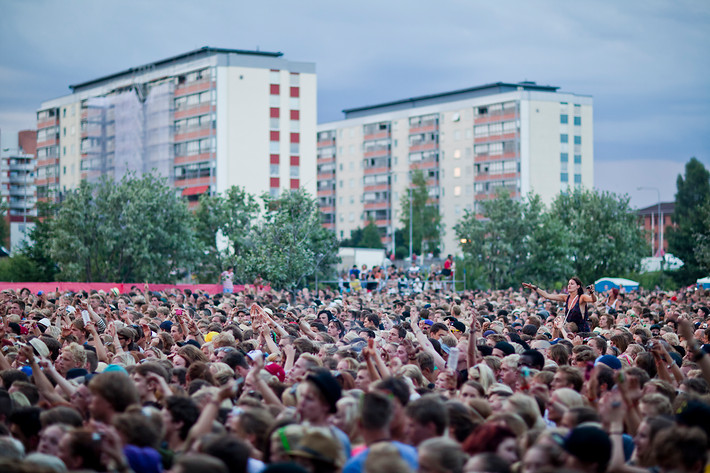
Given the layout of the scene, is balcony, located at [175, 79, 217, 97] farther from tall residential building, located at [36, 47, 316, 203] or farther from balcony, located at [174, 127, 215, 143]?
balcony, located at [174, 127, 215, 143]

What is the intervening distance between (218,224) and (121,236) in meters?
7.64

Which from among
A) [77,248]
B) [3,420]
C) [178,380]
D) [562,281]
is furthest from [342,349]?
[562,281]

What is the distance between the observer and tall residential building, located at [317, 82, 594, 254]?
321 ft

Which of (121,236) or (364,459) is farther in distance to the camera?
(121,236)

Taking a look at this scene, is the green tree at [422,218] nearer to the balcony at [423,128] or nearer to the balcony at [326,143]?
the balcony at [423,128]

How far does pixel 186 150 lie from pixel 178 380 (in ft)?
248

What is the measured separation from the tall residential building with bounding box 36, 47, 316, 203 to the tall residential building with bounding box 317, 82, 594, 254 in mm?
15488

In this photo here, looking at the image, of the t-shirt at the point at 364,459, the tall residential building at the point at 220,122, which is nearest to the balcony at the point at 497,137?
the tall residential building at the point at 220,122

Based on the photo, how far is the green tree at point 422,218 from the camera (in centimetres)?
9762

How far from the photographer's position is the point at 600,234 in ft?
188


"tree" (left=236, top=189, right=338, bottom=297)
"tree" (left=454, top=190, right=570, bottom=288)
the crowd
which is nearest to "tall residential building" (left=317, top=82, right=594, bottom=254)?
"tree" (left=454, top=190, right=570, bottom=288)

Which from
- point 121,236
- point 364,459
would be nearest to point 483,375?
point 364,459

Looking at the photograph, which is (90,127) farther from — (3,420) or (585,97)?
(3,420)

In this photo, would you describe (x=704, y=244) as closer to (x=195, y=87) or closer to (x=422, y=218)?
(x=195, y=87)
